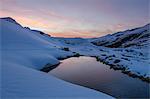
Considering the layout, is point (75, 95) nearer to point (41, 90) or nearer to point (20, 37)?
point (41, 90)

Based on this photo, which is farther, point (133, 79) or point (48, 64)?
A: point (48, 64)

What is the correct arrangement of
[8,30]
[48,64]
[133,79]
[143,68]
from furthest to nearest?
1. [8,30]
2. [48,64]
3. [143,68]
4. [133,79]

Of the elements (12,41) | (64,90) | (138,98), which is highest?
(12,41)

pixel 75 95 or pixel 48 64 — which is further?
pixel 48 64

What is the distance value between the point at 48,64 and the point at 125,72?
1267 centimetres

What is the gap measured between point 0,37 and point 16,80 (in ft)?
119

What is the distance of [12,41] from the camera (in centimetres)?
5178

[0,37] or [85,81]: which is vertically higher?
[0,37]

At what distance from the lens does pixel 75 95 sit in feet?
45.2

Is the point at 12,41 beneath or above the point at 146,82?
above

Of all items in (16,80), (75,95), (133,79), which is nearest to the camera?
(75,95)

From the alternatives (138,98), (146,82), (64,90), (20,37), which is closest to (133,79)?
→ (146,82)

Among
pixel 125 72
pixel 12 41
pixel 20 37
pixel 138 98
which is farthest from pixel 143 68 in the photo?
pixel 20 37

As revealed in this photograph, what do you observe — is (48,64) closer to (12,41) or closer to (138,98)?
(12,41)
